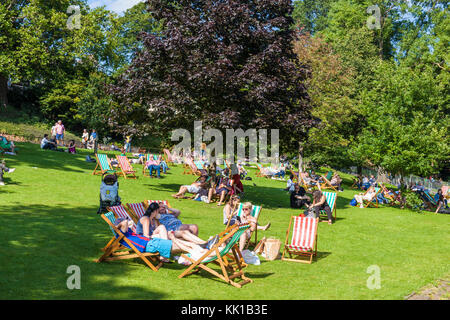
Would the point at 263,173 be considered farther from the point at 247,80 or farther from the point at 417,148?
the point at 247,80

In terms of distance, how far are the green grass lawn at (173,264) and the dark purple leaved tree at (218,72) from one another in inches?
136

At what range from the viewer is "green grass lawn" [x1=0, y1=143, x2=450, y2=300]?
6.73 m

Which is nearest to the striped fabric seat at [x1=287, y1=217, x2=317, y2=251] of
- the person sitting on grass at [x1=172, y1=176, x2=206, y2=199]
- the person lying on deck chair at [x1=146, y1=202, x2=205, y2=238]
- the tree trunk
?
the person lying on deck chair at [x1=146, y1=202, x2=205, y2=238]

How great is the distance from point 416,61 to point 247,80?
37.9m

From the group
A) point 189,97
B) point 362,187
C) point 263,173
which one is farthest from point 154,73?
point 362,187

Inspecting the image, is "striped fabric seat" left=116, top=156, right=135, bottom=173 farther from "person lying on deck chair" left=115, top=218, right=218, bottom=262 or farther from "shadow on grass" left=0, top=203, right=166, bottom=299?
"person lying on deck chair" left=115, top=218, right=218, bottom=262

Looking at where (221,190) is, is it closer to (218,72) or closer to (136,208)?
(218,72)

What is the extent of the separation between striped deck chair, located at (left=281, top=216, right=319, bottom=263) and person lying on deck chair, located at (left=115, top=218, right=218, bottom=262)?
8.22 feet

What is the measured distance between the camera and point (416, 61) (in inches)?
1866

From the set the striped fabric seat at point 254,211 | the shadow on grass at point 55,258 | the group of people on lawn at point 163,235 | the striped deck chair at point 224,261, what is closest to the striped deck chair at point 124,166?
the shadow on grass at point 55,258

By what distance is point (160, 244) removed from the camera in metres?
7.71

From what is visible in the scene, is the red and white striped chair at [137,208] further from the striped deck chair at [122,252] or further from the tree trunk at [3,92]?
the tree trunk at [3,92]

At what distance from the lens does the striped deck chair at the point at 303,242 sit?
9535mm

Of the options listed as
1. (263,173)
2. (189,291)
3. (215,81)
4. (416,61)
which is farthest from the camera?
(416,61)
